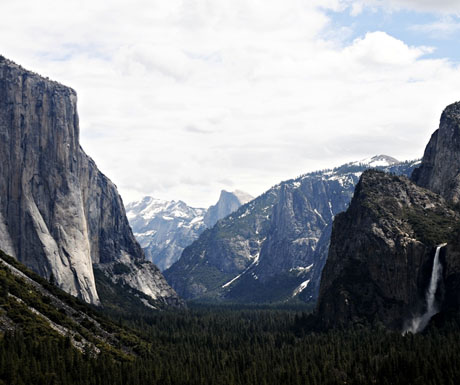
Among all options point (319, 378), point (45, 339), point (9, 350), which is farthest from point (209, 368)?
point (9, 350)

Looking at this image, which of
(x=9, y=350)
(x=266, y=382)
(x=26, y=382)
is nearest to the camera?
(x=26, y=382)

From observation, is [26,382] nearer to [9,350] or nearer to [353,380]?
[9,350]

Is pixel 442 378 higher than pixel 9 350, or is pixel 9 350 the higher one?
pixel 9 350

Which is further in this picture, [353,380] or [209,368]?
[209,368]

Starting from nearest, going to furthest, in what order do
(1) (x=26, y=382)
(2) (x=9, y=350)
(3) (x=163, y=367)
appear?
(1) (x=26, y=382) < (2) (x=9, y=350) < (3) (x=163, y=367)

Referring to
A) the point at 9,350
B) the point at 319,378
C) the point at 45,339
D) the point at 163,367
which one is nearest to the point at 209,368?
the point at 163,367

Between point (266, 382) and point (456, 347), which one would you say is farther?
point (456, 347)

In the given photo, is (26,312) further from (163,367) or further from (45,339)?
(163,367)

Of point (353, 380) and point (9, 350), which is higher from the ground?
point (9, 350)

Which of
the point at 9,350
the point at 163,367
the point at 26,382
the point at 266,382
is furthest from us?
the point at 163,367
